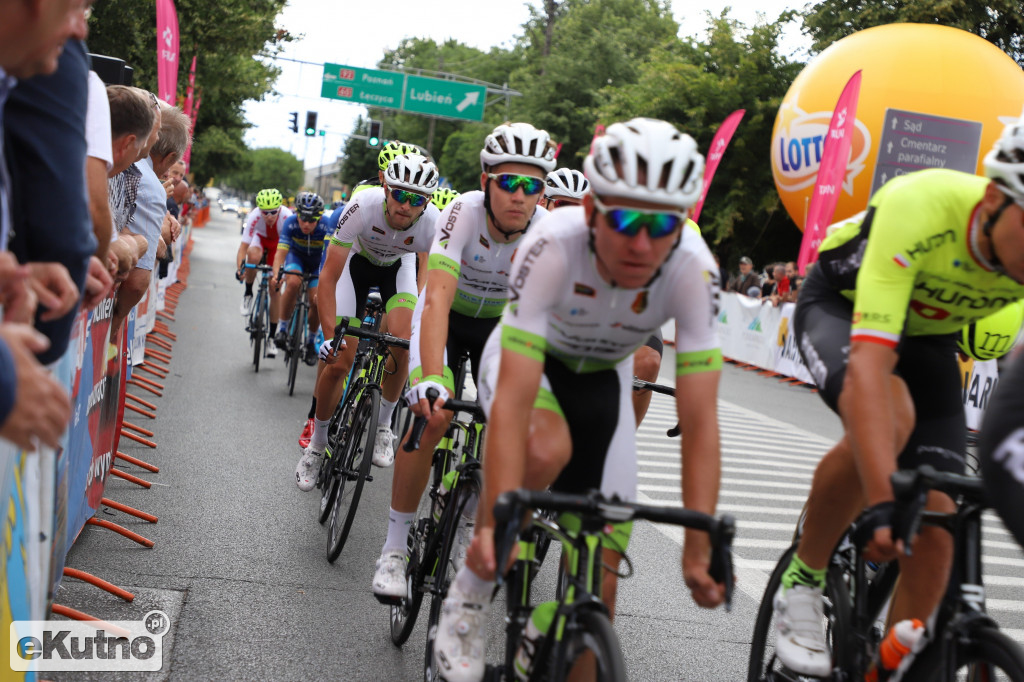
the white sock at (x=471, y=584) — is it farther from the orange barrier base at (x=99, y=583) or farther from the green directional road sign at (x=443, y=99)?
the green directional road sign at (x=443, y=99)

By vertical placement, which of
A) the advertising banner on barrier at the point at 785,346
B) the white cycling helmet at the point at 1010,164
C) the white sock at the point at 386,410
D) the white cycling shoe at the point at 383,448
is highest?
the white cycling helmet at the point at 1010,164

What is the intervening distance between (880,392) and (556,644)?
1.19m

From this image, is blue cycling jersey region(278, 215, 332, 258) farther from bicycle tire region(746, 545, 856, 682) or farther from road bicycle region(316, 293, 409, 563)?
bicycle tire region(746, 545, 856, 682)

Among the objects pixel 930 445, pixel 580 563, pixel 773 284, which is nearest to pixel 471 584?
pixel 580 563

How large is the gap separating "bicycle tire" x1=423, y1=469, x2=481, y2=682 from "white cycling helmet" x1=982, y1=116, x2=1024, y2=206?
6.68 ft

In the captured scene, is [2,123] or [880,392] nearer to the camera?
[2,123]

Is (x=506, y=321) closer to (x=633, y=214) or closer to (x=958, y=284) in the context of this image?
(x=633, y=214)

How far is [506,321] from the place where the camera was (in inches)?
118

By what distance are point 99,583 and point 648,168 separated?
3296 millimetres

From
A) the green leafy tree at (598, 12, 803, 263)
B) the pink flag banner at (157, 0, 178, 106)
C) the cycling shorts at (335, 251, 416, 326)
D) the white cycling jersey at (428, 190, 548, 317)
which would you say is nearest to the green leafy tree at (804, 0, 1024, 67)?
the green leafy tree at (598, 12, 803, 263)

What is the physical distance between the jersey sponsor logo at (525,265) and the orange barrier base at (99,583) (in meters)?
2.64

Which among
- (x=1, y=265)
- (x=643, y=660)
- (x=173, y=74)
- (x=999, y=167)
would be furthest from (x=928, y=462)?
(x=173, y=74)

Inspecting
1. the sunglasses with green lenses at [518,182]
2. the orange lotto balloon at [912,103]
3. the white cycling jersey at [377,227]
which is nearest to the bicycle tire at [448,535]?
the sunglasses with green lenses at [518,182]

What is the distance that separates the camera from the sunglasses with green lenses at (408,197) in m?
6.57
